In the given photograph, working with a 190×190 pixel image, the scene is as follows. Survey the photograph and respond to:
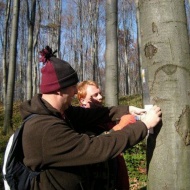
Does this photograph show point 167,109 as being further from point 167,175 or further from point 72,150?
point 72,150

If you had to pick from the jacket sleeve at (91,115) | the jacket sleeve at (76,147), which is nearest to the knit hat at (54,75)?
the jacket sleeve at (76,147)

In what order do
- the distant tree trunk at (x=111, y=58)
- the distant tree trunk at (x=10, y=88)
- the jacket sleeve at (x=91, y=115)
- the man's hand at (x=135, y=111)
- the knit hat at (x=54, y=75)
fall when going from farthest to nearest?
the distant tree trunk at (x=10, y=88), the distant tree trunk at (x=111, y=58), the jacket sleeve at (x=91, y=115), the man's hand at (x=135, y=111), the knit hat at (x=54, y=75)

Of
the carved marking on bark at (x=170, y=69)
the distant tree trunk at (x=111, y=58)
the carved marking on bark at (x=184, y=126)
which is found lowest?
the carved marking on bark at (x=184, y=126)

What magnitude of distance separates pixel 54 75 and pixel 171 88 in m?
0.72

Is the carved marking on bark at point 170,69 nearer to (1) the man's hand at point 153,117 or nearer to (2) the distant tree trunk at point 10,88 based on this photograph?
(1) the man's hand at point 153,117

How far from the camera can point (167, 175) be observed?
4.83ft

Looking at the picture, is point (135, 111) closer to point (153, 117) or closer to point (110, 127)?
point (110, 127)

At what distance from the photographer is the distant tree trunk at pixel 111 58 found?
5.49 meters

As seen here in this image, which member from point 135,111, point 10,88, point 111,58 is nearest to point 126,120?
point 135,111

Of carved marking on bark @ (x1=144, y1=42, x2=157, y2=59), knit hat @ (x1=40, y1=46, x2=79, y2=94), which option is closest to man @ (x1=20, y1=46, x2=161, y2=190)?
knit hat @ (x1=40, y1=46, x2=79, y2=94)

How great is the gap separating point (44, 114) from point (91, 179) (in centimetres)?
57

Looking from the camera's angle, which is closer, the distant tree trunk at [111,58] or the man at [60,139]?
the man at [60,139]

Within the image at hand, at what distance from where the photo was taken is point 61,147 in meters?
1.48

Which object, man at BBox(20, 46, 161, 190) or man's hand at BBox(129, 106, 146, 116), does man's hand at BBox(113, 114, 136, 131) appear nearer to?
man's hand at BBox(129, 106, 146, 116)
